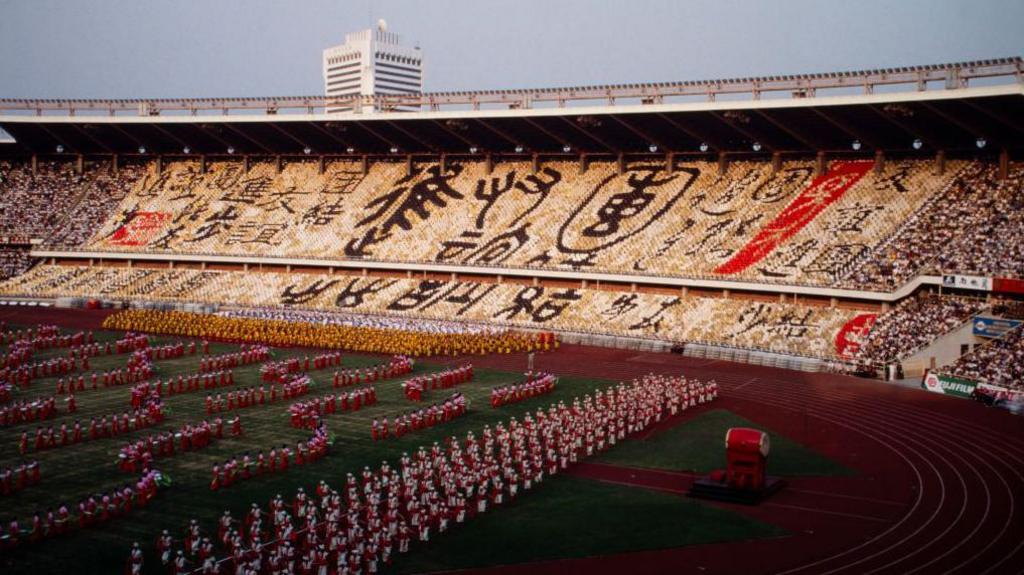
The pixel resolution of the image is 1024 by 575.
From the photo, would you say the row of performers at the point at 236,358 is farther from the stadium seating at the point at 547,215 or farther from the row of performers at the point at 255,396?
the stadium seating at the point at 547,215

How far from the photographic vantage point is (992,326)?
34312mm

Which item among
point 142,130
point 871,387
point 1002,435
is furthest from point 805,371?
point 142,130

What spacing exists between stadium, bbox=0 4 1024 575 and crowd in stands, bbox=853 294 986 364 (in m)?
0.16

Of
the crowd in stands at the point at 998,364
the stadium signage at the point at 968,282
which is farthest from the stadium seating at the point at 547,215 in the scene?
the crowd in stands at the point at 998,364

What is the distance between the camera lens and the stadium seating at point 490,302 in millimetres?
40875

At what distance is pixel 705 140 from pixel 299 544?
1537 inches

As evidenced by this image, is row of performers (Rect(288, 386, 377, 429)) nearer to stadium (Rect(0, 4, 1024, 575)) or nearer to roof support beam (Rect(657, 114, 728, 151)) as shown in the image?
stadium (Rect(0, 4, 1024, 575))

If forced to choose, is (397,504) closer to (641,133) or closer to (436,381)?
(436,381)

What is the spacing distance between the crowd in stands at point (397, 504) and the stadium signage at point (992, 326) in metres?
16.0

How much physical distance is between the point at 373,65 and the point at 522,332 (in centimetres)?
14331

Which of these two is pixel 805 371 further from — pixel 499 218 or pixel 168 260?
pixel 168 260

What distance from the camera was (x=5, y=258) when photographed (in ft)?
202

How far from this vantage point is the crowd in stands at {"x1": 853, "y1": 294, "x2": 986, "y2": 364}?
3584cm

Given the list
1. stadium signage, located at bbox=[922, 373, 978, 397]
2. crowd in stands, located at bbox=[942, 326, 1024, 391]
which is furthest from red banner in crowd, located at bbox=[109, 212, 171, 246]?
crowd in stands, located at bbox=[942, 326, 1024, 391]
